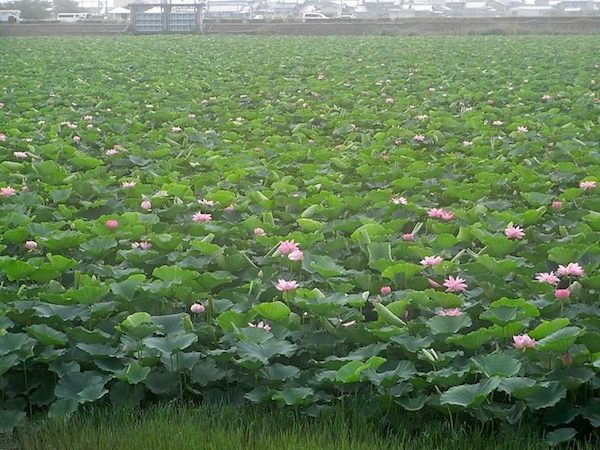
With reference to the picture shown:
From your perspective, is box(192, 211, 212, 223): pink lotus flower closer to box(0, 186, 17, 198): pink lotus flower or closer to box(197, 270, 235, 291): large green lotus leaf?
box(197, 270, 235, 291): large green lotus leaf

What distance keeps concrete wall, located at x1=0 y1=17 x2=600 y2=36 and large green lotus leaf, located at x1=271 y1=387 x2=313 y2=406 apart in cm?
2609

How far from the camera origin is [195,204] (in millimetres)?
3477

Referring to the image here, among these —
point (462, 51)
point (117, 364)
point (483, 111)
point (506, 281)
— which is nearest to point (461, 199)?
point (506, 281)

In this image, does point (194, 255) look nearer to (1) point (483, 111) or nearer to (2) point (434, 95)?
(1) point (483, 111)

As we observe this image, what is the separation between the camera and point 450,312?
7.27ft

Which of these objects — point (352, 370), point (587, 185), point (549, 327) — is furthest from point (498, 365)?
point (587, 185)

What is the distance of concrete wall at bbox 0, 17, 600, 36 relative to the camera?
27547 millimetres

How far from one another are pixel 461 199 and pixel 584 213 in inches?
22.3

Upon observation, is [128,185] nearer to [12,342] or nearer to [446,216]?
[446,216]

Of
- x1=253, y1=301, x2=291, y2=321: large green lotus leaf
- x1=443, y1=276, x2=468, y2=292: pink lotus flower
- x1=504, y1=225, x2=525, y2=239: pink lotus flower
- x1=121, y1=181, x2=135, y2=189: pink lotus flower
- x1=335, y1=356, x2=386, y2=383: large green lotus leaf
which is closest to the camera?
x1=335, y1=356, x2=386, y2=383: large green lotus leaf

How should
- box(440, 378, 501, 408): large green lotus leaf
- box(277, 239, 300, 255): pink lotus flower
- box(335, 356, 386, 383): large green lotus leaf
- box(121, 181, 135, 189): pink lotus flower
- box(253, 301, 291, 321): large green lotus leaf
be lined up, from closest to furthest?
box(440, 378, 501, 408): large green lotus leaf < box(335, 356, 386, 383): large green lotus leaf < box(253, 301, 291, 321): large green lotus leaf < box(277, 239, 300, 255): pink lotus flower < box(121, 181, 135, 189): pink lotus flower

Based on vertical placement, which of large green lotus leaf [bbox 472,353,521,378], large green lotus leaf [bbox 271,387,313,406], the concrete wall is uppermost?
the concrete wall

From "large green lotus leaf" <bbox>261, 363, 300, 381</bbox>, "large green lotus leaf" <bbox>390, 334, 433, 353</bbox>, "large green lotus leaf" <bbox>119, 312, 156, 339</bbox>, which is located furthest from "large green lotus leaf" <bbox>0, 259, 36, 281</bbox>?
"large green lotus leaf" <bbox>390, 334, 433, 353</bbox>

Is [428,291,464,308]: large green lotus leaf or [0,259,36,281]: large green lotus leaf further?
[0,259,36,281]: large green lotus leaf
